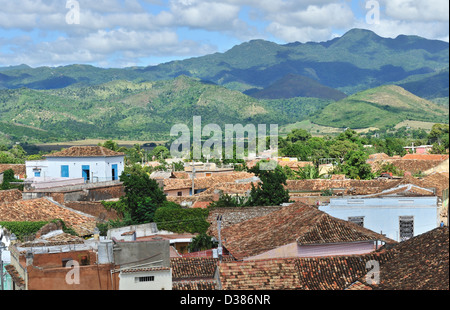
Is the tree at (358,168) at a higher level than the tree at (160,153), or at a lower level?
higher

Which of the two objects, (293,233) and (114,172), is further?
(114,172)

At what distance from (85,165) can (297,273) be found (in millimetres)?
21906

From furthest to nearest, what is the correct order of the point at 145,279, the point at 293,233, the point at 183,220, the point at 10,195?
the point at 10,195 < the point at 183,220 < the point at 293,233 < the point at 145,279

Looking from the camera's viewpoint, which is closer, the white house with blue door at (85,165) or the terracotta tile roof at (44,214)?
the terracotta tile roof at (44,214)

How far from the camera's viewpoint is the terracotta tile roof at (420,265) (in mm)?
11502

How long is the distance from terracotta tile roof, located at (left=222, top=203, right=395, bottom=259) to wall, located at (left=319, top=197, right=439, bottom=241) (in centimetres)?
164

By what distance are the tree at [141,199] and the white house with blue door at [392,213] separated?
28.4ft

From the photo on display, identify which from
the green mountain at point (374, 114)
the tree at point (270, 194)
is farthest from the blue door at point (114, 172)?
the green mountain at point (374, 114)

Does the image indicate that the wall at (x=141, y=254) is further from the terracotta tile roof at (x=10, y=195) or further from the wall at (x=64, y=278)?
the terracotta tile roof at (x=10, y=195)

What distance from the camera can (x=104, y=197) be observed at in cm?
3244

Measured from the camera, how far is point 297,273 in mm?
14656

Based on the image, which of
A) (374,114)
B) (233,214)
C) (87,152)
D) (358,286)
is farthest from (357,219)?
(374,114)

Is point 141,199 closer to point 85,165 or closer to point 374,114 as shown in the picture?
point 85,165

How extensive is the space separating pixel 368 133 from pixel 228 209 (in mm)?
131566
